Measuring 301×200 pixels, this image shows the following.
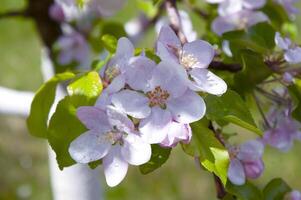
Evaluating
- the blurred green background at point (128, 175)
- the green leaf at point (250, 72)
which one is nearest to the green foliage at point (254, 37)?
the green leaf at point (250, 72)

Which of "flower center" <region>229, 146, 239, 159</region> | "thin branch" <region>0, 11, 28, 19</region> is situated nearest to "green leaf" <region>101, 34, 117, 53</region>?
"flower center" <region>229, 146, 239, 159</region>

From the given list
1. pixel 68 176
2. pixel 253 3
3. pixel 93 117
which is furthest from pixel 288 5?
pixel 68 176

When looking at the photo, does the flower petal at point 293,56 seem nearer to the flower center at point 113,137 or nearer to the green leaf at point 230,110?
the green leaf at point 230,110

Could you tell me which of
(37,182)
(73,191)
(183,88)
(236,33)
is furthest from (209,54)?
(37,182)

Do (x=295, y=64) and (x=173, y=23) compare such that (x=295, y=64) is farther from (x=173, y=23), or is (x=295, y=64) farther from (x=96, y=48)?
(x=96, y=48)

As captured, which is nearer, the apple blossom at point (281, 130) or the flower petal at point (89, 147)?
the flower petal at point (89, 147)

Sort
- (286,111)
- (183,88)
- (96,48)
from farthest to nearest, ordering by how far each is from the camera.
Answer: (96,48) < (286,111) < (183,88)

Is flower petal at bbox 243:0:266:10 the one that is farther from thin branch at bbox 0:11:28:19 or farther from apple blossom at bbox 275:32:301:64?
thin branch at bbox 0:11:28:19
